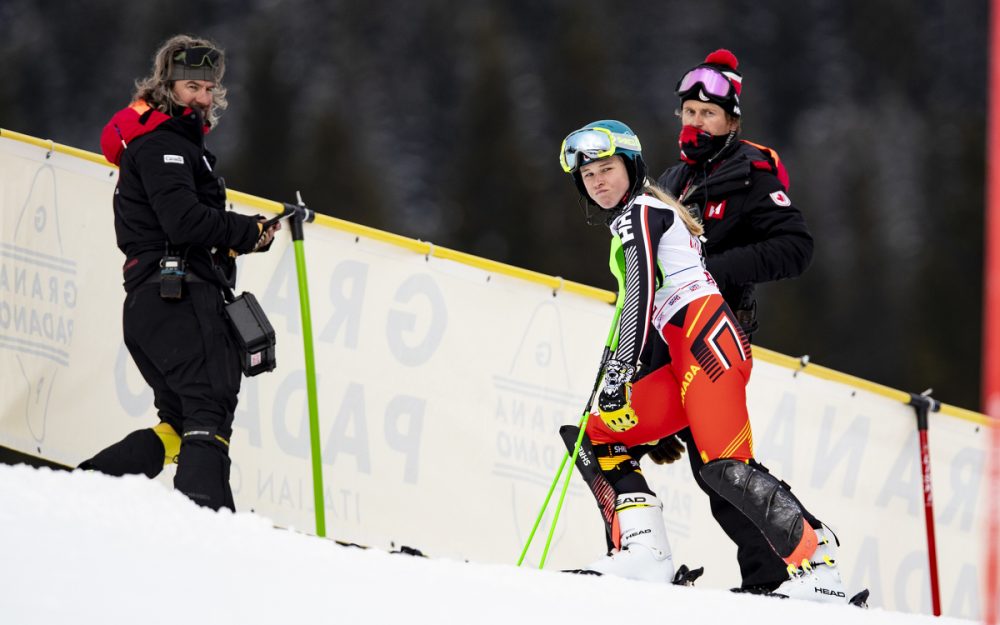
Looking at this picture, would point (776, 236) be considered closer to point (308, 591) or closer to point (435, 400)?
point (435, 400)

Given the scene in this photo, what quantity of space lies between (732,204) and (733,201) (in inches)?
0.5

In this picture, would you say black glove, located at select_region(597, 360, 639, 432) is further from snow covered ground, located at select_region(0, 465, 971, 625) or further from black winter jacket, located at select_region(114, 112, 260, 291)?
black winter jacket, located at select_region(114, 112, 260, 291)

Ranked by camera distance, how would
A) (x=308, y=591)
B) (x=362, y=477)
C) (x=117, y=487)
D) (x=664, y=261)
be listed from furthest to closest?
(x=362, y=477) → (x=664, y=261) → (x=117, y=487) → (x=308, y=591)

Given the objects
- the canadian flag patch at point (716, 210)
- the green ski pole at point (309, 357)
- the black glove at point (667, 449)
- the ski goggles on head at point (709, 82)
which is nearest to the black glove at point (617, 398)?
the black glove at point (667, 449)

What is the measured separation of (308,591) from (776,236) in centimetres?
280

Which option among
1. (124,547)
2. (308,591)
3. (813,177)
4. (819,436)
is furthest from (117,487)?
(813,177)

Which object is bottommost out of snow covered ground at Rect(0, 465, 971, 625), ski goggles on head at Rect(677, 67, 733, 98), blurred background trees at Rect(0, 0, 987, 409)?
snow covered ground at Rect(0, 465, 971, 625)

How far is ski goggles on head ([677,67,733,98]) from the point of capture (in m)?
5.59

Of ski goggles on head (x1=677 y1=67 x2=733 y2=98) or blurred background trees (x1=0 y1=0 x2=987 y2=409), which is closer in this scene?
ski goggles on head (x1=677 y1=67 x2=733 y2=98)

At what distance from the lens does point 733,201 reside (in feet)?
18.3

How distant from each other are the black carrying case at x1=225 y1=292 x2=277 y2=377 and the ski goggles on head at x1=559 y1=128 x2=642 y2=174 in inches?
52.5

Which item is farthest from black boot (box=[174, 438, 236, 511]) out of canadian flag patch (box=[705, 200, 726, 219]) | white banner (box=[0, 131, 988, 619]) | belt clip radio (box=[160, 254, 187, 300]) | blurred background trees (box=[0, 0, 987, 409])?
blurred background trees (box=[0, 0, 987, 409])

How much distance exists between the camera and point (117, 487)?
13.5 feet

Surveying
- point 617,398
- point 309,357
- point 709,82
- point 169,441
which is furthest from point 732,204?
point 169,441
